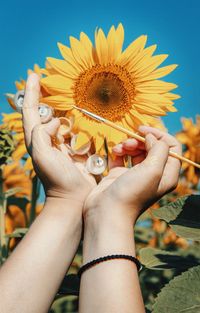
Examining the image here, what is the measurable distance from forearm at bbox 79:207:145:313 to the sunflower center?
56cm

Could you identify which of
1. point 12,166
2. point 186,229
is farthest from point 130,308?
point 12,166

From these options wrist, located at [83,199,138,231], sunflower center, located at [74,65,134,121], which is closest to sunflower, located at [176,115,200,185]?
sunflower center, located at [74,65,134,121]

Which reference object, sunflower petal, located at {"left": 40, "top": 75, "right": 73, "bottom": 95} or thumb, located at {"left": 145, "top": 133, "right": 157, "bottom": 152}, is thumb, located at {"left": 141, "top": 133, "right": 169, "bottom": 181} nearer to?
thumb, located at {"left": 145, "top": 133, "right": 157, "bottom": 152}

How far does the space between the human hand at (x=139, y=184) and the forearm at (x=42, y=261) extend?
73mm

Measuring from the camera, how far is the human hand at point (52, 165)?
5.60 feet

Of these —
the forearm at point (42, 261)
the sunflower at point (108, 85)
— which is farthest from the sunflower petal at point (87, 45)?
the forearm at point (42, 261)

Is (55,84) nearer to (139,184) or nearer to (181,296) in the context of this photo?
(139,184)

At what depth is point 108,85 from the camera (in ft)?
6.81

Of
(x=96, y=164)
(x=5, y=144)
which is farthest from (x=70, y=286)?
(x=5, y=144)

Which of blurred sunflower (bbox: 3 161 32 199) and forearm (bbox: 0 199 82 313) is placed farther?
blurred sunflower (bbox: 3 161 32 199)

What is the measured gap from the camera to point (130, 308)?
1.34 metres

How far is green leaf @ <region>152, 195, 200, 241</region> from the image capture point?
64.6 inches

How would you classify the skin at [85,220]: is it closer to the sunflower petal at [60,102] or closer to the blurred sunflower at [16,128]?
the sunflower petal at [60,102]

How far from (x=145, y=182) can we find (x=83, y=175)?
314 mm
